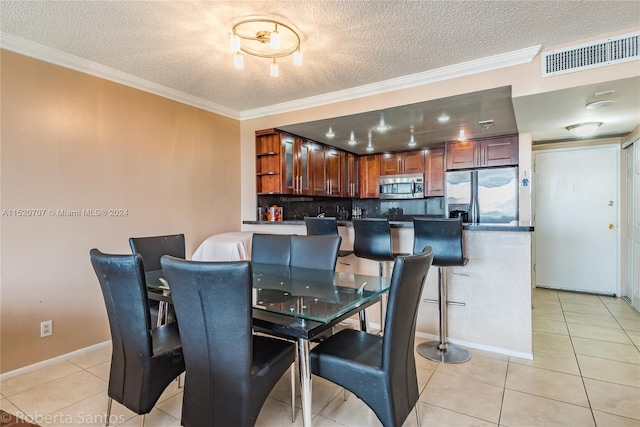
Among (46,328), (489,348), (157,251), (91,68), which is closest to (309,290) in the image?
(157,251)

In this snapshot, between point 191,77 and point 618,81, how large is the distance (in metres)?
3.40

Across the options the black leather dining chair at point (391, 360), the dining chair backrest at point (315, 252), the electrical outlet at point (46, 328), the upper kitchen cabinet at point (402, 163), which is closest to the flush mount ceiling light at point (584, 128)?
the upper kitchen cabinet at point (402, 163)

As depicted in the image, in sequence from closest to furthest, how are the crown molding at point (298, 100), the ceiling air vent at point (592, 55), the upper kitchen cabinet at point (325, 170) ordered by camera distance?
1. the ceiling air vent at point (592, 55)
2. the crown molding at point (298, 100)
3. the upper kitchen cabinet at point (325, 170)

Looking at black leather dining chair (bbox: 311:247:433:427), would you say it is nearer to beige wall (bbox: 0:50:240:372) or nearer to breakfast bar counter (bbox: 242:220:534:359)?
breakfast bar counter (bbox: 242:220:534:359)

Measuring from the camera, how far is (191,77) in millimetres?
3096

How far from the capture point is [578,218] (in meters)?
4.69

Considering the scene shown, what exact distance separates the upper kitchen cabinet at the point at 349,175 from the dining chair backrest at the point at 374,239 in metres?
2.72

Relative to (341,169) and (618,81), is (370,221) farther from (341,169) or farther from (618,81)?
(341,169)

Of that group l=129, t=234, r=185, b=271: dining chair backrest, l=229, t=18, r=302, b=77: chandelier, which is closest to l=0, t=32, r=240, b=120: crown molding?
l=229, t=18, r=302, b=77: chandelier

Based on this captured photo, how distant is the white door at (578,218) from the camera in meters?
4.50

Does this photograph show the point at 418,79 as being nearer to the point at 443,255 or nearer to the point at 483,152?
the point at 443,255

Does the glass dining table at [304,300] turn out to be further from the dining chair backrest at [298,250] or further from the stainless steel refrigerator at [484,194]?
the stainless steel refrigerator at [484,194]

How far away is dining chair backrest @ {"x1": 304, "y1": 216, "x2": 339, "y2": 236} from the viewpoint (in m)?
3.15

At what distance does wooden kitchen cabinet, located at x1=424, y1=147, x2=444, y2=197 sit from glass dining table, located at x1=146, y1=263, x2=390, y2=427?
369 centimetres
